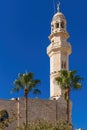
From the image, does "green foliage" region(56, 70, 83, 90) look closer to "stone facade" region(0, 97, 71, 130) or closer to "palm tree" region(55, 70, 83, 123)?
"palm tree" region(55, 70, 83, 123)

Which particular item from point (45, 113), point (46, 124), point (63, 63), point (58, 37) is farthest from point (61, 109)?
point (46, 124)

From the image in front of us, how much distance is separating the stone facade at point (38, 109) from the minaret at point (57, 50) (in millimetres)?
1717

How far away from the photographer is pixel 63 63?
65.3 m

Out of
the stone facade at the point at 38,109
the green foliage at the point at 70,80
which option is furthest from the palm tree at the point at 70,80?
the stone facade at the point at 38,109

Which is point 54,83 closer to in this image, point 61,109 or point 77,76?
point 61,109

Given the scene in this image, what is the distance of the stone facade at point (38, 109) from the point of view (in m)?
59.3

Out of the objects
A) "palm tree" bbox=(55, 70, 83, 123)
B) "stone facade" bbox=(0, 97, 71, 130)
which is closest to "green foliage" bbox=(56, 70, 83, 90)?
"palm tree" bbox=(55, 70, 83, 123)

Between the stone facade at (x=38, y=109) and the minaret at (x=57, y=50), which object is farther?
the minaret at (x=57, y=50)

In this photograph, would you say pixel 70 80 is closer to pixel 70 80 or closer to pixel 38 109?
pixel 70 80

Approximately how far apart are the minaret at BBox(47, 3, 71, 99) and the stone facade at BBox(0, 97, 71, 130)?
172 cm

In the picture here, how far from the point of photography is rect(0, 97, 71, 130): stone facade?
59.3 meters

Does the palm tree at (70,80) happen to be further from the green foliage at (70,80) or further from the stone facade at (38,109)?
the stone facade at (38,109)

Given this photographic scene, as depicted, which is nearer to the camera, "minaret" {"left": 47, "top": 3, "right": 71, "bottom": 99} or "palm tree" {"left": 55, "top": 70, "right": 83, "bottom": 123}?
"palm tree" {"left": 55, "top": 70, "right": 83, "bottom": 123}

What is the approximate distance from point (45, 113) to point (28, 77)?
7240 millimetres
